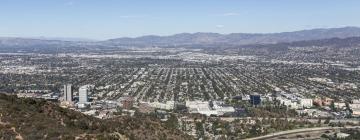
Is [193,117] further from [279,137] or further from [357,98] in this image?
[357,98]

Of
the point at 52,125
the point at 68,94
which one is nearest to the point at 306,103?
the point at 68,94

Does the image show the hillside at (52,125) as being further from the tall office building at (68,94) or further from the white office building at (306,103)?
the tall office building at (68,94)

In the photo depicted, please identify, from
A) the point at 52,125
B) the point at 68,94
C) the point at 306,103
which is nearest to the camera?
the point at 52,125

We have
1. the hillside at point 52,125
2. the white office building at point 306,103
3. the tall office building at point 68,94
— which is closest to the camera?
the hillside at point 52,125

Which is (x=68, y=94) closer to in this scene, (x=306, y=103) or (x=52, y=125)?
(x=306, y=103)

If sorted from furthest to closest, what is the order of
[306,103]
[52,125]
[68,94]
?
[68,94]
[306,103]
[52,125]

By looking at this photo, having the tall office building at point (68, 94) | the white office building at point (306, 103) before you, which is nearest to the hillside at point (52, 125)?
the white office building at point (306, 103)

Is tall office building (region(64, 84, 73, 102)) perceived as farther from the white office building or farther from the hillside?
the hillside

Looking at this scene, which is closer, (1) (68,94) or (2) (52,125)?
(2) (52,125)

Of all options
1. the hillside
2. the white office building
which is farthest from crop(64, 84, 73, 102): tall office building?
the hillside
